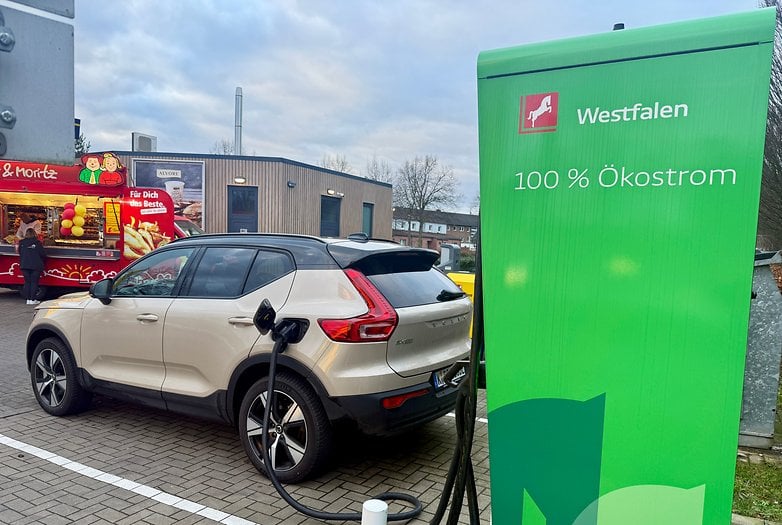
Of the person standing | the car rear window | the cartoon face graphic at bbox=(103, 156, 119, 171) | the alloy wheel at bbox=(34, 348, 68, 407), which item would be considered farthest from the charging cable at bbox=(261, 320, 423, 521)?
the person standing

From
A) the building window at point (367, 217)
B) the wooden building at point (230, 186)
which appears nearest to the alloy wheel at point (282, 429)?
the wooden building at point (230, 186)

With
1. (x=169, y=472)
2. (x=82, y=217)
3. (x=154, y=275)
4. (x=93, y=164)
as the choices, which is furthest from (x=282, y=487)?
(x=93, y=164)

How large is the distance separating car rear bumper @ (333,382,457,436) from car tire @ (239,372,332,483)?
0.76ft

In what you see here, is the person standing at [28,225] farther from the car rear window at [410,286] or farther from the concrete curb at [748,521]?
the concrete curb at [748,521]

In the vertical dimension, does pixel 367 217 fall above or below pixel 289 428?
above

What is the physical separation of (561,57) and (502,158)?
381mm

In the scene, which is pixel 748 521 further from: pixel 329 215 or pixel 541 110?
pixel 329 215

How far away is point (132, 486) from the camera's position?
362 cm

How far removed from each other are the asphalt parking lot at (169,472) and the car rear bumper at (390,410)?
0.22 meters

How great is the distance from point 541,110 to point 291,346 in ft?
7.70

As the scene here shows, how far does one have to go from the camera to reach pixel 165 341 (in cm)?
420

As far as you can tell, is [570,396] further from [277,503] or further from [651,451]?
[277,503]

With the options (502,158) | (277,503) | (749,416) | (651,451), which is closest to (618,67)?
(502,158)

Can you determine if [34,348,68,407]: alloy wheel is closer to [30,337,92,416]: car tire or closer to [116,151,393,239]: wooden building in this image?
[30,337,92,416]: car tire
